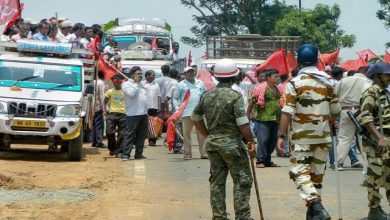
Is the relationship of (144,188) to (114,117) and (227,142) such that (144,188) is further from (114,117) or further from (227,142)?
(114,117)

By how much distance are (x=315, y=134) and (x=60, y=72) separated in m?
10.1

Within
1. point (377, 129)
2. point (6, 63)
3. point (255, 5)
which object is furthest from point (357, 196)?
point (255, 5)

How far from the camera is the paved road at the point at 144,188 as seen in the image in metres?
11.8

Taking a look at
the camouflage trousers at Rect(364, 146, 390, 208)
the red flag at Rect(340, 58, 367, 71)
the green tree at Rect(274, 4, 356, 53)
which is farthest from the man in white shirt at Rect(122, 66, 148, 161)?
the green tree at Rect(274, 4, 356, 53)

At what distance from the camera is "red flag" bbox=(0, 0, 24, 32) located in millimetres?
25875

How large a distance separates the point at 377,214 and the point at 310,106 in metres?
1.47

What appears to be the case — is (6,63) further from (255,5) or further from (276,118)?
(255,5)

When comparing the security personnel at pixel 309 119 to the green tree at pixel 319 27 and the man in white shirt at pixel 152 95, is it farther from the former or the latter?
the green tree at pixel 319 27

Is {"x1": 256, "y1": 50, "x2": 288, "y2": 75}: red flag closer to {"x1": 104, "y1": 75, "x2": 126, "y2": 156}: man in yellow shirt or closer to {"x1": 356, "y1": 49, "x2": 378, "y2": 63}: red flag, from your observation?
{"x1": 356, "y1": 49, "x2": 378, "y2": 63}: red flag

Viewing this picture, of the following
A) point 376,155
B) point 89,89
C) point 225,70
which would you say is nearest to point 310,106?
point 225,70

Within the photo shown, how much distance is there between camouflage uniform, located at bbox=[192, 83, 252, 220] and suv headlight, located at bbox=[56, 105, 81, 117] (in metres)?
8.55

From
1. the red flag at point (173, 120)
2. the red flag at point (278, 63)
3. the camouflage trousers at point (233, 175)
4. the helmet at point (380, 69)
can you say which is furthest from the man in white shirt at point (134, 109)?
the camouflage trousers at point (233, 175)

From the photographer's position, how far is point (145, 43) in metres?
33.2

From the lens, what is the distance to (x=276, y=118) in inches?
689
